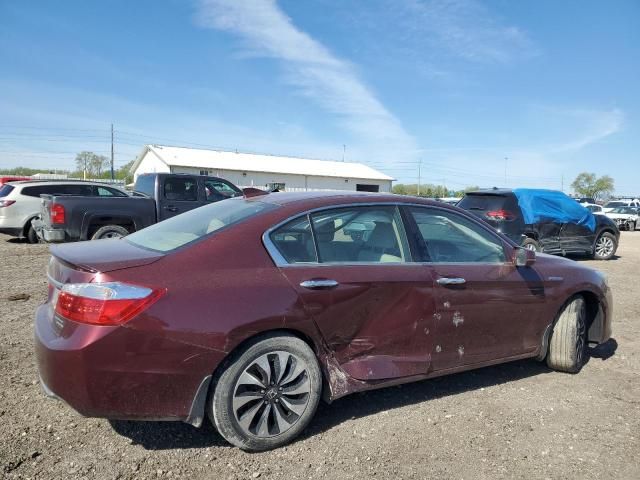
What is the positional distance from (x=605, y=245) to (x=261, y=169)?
3569cm

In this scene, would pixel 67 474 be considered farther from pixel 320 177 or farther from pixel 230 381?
pixel 320 177

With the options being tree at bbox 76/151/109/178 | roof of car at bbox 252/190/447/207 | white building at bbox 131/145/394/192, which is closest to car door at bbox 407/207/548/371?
roof of car at bbox 252/190/447/207

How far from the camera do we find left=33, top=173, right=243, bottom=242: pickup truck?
902cm

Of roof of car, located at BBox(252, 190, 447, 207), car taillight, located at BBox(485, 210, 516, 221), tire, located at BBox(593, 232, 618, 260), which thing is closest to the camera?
roof of car, located at BBox(252, 190, 447, 207)

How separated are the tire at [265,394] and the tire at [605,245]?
12.1 metres

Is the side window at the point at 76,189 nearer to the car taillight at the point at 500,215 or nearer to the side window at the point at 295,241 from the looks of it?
the car taillight at the point at 500,215

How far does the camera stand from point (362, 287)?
3199 millimetres

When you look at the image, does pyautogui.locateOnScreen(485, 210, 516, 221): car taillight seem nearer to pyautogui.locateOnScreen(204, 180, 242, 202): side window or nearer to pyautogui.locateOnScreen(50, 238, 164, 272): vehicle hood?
pyautogui.locateOnScreen(204, 180, 242, 202): side window

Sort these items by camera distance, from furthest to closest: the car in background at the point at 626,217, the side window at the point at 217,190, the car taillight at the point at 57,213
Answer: the car in background at the point at 626,217 → the side window at the point at 217,190 → the car taillight at the point at 57,213

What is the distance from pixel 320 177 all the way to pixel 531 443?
45.8 meters

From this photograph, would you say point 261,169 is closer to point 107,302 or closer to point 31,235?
point 31,235

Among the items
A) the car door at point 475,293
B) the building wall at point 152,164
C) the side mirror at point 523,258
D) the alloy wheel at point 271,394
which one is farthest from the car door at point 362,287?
the building wall at point 152,164

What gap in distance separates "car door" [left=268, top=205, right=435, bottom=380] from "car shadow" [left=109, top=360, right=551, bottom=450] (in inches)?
17.6

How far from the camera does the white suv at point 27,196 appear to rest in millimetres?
11977
